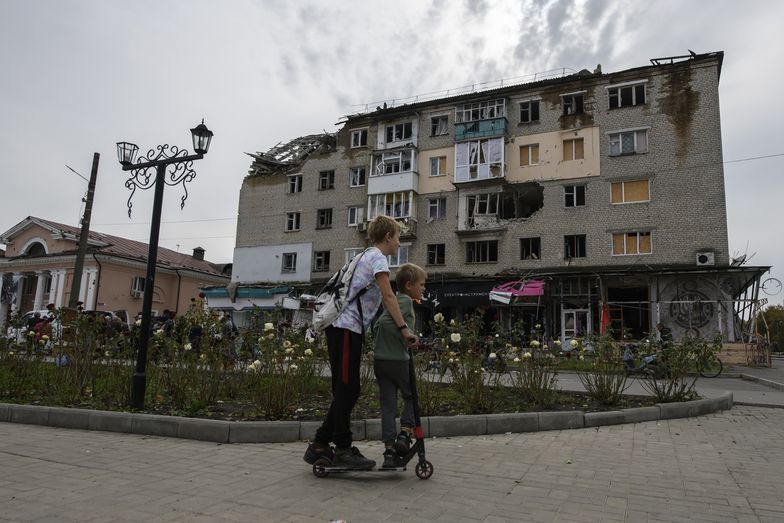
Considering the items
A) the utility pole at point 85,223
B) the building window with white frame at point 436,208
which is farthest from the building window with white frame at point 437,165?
the utility pole at point 85,223

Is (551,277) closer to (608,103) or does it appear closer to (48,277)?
(608,103)

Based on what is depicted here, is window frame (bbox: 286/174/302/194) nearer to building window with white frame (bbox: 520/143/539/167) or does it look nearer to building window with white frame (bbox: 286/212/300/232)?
building window with white frame (bbox: 286/212/300/232)

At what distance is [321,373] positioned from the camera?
785 centimetres

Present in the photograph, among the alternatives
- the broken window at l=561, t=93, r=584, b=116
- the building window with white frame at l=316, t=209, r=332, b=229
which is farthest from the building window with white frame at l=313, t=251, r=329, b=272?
the broken window at l=561, t=93, r=584, b=116

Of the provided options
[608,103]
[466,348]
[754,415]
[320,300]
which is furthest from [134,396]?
[608,103]

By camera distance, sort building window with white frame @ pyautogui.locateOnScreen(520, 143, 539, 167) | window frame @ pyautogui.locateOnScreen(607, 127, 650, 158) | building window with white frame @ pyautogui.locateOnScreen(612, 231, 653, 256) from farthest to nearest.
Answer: building window with white frame @ pyautogui.locateOnScreen(520, 143, 539, 167)
window frame @ pyautogui.locateOnScreen(607, 127, 650, 158)
building window with white frame @ pyautogui.locateOnScreen(612, 231, 653, 256)

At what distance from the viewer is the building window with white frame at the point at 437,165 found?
111ft

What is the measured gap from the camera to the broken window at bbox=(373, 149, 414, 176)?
3462 cm

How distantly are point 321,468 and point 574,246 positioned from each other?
27157mm

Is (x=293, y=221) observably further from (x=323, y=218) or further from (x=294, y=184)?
(x=294, y=184)

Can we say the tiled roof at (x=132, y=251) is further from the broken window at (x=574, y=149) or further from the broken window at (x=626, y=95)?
the broken window at (x=626, y=95)

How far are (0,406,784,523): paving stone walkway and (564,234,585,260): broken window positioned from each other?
23.8 m

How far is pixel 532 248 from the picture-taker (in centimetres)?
2995

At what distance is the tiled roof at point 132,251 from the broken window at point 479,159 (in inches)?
948
